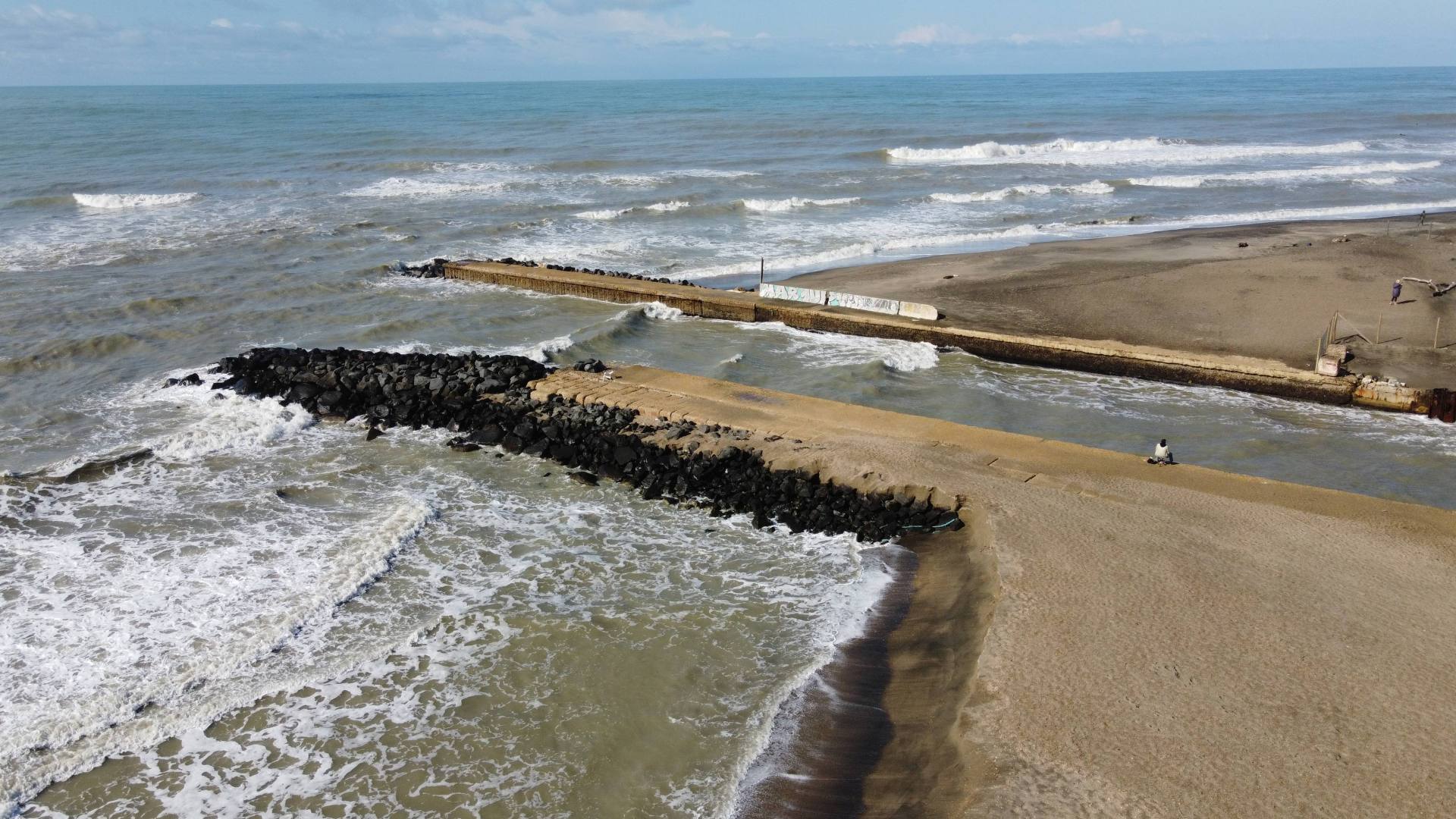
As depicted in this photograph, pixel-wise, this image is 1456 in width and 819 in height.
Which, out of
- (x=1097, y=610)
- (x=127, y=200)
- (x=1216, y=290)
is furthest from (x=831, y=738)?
(x=127, y=200)

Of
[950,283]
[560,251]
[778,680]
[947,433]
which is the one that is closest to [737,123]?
[560,251]

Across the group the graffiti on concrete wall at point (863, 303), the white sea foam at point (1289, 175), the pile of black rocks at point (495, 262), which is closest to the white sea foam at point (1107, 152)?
the white sea foam at point (1289, 175)

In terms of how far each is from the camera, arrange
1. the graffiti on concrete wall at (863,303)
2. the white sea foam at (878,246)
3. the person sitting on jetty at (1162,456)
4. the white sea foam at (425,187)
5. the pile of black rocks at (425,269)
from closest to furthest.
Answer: the person sitting on jetty at (1162,456), the graffiti on concrete wall at (863,303), the pile of black rocks at (425,269), the white sea foam at (878,246), the white sea foam at (425,187)

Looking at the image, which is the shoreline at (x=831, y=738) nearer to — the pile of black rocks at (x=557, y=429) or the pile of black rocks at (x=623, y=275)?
the pile of black rocks at (x=557, y=429)

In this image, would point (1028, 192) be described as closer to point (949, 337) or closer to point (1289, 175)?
point (1289, 175)

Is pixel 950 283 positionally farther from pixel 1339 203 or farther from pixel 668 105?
pixel 668 105

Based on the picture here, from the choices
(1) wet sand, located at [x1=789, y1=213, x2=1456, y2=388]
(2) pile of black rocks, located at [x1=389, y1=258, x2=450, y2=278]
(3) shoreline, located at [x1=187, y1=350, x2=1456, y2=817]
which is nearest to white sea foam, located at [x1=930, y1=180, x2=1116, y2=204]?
(1) wet sand, located at [x1=789, y1=213, x2=1456, y2=388]
